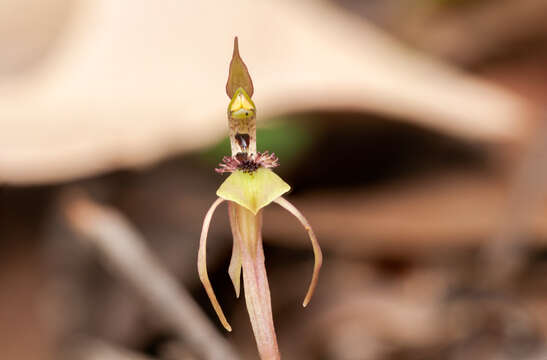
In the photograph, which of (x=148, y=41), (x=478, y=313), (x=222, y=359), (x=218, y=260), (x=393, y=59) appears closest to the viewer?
(x=222, y=359)

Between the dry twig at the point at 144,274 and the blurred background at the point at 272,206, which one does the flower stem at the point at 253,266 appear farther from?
the blurred background at the point at 272,206

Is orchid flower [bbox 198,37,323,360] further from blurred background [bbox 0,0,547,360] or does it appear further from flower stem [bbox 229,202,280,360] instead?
blurred background [bbox 0,0,547,360]

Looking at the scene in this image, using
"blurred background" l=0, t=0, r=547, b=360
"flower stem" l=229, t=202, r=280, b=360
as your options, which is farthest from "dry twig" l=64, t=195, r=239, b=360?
"flower stem" l=229, t=202, r=280, b=360

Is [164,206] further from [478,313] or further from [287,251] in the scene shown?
[478,313]

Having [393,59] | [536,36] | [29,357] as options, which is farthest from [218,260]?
[536,36]

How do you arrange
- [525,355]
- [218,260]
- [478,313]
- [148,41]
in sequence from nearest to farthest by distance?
1. [525,355]
2. [478,313]
3. [218,260]
4. [148,41]
